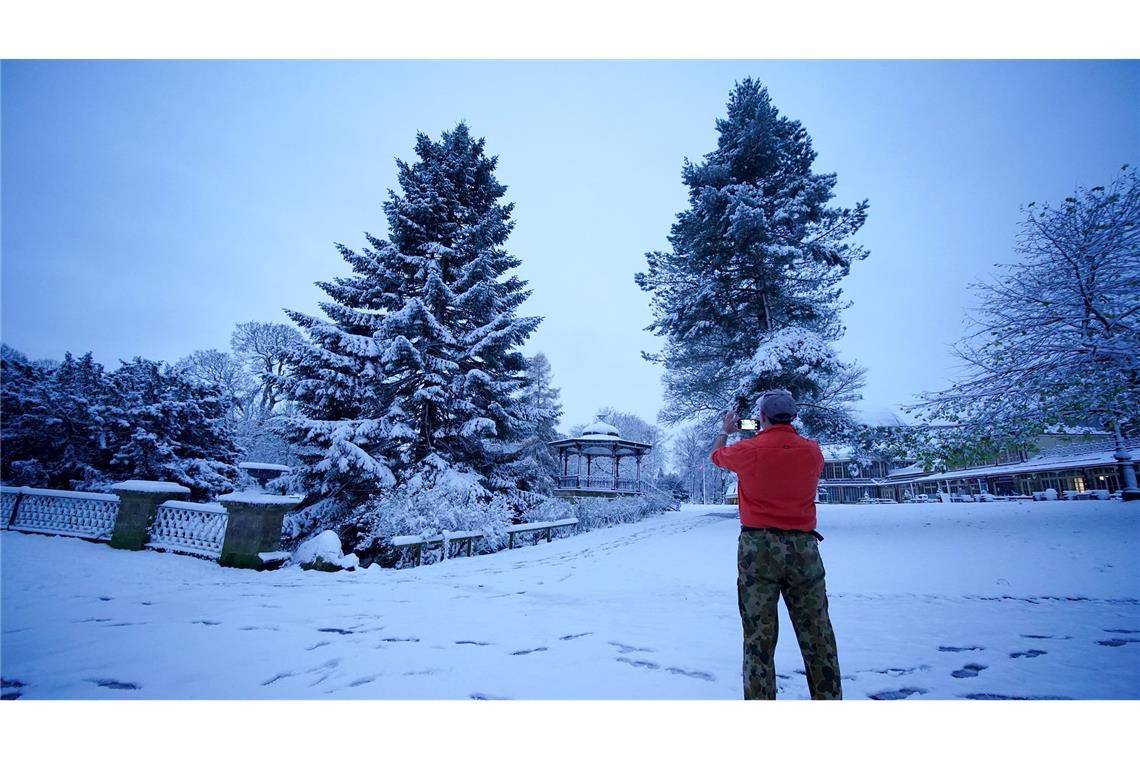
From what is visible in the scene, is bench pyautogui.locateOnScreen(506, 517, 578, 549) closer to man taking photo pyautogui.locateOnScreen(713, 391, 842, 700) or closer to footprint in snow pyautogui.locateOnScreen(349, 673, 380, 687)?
footprint in snow pyautogui.locateOnScreen(349, 673, 380, 687)

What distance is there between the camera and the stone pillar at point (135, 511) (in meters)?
7.23

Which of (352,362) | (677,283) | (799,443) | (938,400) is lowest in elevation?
(799,443)

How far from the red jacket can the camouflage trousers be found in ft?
0.32

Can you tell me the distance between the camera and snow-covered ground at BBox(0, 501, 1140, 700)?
2.77 meters

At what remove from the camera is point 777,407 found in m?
2.71

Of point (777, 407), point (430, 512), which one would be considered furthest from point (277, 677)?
point (430, 512)

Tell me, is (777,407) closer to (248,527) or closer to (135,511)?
(248,527)

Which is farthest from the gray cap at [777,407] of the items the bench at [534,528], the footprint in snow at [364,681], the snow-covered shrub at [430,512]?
the bench at [534,528]

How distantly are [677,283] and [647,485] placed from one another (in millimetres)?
16128

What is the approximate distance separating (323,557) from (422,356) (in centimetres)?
603

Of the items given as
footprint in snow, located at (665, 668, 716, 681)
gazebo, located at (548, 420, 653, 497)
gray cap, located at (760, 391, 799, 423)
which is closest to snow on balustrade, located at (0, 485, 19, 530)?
footprint in snow, located at (665, 668, 716, 681)

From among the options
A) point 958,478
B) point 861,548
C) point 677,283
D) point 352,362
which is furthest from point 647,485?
point 958,478

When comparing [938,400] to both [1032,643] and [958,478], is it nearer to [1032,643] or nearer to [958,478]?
[1032,643]

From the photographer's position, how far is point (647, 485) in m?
26.3
